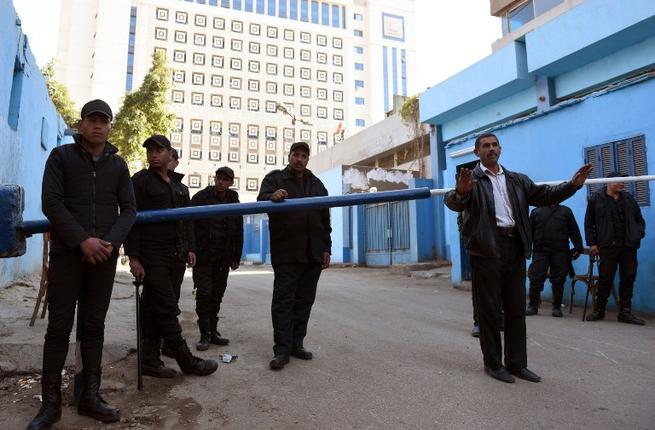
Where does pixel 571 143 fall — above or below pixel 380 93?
below

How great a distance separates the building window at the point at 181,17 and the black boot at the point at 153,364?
6294cm

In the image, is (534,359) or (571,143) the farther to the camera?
(571,143)

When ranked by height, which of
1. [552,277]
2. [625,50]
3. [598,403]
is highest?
[625,50]

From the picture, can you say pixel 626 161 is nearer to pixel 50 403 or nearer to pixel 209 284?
pixel 209 284

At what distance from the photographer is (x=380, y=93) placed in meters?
67.4

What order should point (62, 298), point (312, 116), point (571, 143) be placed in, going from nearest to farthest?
point (62, 298) → point (571, 143) → point (312, 116)

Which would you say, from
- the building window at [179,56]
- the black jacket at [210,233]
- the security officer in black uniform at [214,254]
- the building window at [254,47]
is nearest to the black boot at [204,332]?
the security officer in black uniform at [214,254]

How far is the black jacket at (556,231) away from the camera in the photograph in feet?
23.4

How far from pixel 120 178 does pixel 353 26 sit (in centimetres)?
7215

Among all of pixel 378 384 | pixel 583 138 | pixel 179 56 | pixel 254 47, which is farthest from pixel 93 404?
pixel 254 47

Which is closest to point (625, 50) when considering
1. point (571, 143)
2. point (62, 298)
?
point (571, 143)

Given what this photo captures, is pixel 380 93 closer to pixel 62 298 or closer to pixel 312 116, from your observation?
pixel 312 116

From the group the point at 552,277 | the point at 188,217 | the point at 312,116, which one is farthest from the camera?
the point at 312,116

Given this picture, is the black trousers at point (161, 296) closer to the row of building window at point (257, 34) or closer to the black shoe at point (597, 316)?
the black shoe at point (597, 316)
